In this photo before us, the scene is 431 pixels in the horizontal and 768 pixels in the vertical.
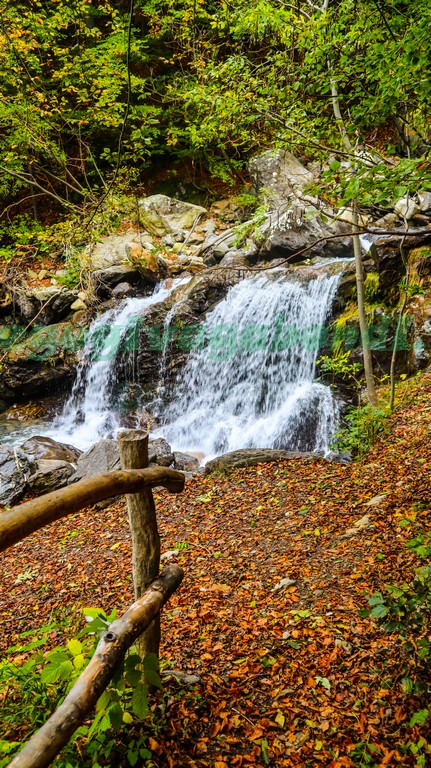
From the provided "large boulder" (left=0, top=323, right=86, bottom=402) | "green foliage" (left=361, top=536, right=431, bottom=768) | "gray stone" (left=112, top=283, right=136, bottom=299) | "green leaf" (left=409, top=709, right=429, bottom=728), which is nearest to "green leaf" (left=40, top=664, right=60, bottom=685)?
"green foliage" (left=361, top=536, right=431, bottom=768)

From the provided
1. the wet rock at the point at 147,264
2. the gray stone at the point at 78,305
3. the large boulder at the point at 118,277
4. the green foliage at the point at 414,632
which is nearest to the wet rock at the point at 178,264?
the wet rock at the point at 147,264

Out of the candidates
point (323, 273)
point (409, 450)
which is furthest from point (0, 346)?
point (409, 450)

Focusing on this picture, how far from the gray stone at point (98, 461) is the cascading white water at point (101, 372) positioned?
10.7 feet

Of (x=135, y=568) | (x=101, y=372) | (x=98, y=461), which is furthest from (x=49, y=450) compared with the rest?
(x=135, y=568)

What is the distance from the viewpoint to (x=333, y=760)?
6.71ft

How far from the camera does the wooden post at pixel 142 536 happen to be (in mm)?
2225

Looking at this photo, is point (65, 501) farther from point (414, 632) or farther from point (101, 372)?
point (101, 372)

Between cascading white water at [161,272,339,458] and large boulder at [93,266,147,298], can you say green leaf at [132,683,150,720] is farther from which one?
large boulder at [93,266,147,298]

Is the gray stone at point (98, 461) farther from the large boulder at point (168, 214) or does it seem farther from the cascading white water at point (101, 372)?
the large boulder at point (168, 214)

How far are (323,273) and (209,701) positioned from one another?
9.50 metres

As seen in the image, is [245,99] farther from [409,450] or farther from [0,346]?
[0,346]

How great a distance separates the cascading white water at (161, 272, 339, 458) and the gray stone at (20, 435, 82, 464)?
223cm

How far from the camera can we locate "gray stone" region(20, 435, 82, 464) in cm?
897

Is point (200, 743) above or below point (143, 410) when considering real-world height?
above
